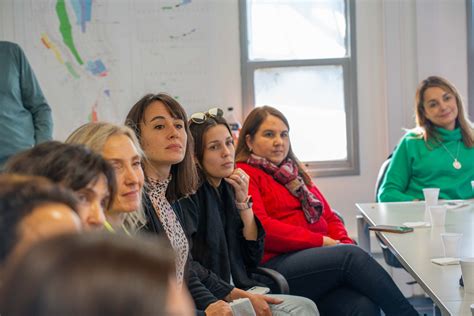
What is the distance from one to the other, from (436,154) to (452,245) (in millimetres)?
1605

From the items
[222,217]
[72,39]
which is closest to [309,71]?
[72,39]

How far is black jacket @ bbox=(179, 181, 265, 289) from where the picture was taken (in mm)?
2682

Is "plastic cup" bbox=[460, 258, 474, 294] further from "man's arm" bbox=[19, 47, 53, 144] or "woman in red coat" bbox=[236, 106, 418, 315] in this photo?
"man's arm" bbox=[19, 47, 53, 144]

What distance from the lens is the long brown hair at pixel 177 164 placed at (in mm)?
2566

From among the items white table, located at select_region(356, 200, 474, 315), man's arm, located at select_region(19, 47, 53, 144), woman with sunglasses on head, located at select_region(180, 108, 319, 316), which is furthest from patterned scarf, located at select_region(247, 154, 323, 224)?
man's arm, located at select_region(19, 47, 53, 144)

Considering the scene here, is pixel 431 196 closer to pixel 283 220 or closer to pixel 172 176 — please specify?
pixel 283 220

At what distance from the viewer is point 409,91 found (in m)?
4.93

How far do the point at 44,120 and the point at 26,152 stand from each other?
8.77 feet

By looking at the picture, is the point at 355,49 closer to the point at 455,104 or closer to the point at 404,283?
the point at 455,104

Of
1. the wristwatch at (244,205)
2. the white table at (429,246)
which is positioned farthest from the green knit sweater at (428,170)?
the wristwatch at (244,205)

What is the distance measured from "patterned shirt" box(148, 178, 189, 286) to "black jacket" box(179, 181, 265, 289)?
10 centimetres

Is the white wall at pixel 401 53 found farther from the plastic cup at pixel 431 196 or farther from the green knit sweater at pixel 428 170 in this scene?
the plastic cup at pixel 431 196

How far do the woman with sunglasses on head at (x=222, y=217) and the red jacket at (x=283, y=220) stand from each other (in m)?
0.25

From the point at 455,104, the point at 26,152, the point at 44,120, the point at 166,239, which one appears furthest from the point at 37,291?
the point at 455,104
